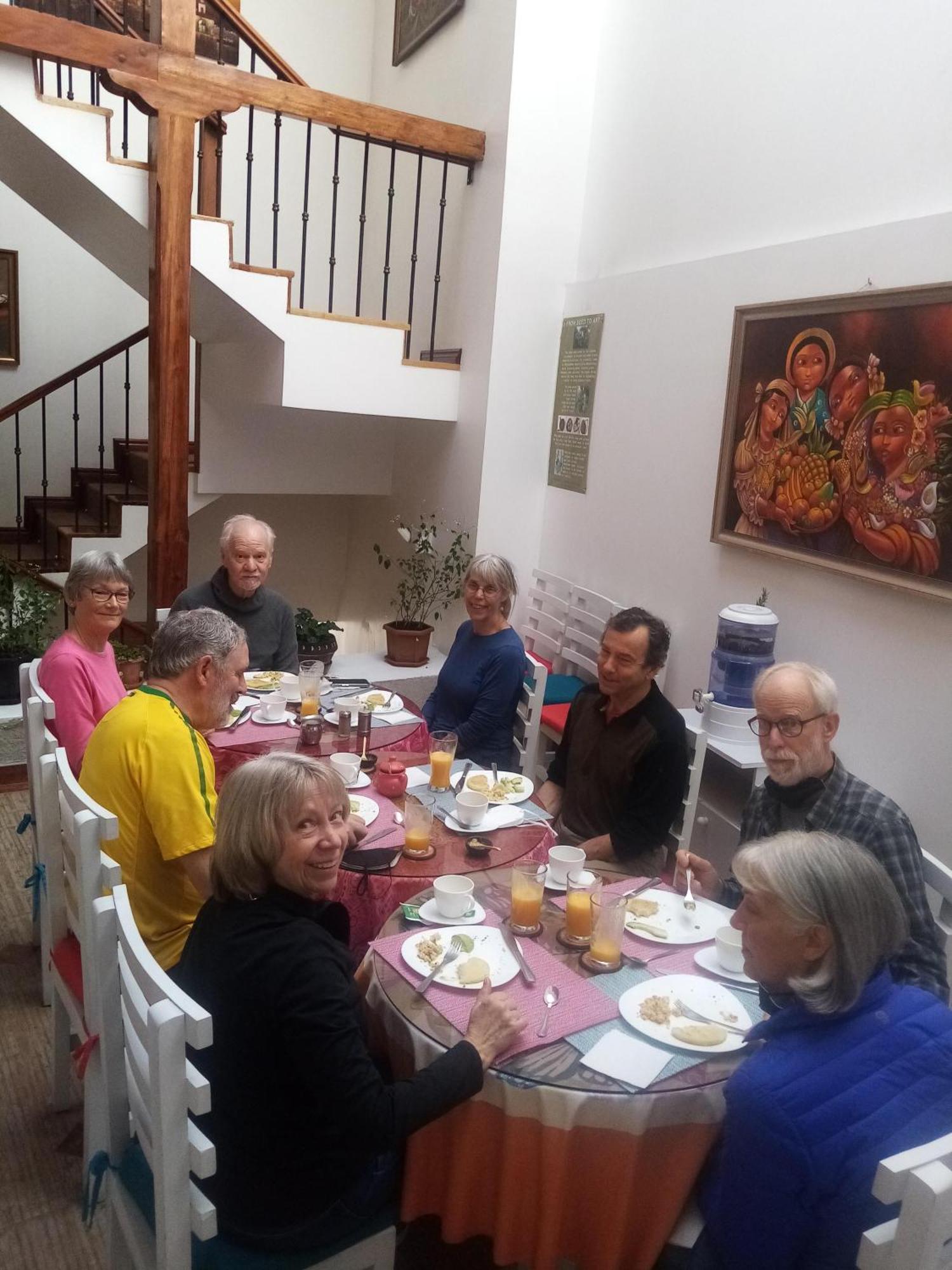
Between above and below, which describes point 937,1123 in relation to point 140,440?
below

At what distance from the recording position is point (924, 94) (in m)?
2.79

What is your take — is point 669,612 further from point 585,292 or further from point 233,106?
point 233,106

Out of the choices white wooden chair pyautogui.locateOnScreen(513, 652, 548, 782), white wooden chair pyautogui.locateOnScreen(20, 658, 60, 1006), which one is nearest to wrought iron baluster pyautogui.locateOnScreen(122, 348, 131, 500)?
white wooden chair pyautogui.locateOnScreen(513, 652, 548, 782)

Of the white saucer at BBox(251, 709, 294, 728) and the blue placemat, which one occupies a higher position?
the white saucer at BBox(251, 709, 294, 728)

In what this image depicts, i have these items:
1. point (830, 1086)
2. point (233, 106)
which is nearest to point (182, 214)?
point (233, 106)

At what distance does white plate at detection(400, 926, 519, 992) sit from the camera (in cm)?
168

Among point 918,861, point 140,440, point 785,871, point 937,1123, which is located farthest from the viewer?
point 140,440

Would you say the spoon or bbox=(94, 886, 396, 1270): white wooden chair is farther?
the spoon

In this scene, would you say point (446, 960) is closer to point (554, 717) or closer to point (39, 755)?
point (39, 755)

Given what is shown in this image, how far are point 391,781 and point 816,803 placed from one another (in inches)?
40.7

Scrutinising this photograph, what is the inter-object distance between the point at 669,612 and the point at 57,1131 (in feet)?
9.30

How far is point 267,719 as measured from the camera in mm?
2885

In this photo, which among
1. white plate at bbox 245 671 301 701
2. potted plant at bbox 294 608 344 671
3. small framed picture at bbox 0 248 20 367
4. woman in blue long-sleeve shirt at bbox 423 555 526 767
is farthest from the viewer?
small framed picture at bbox 0 248 20 367

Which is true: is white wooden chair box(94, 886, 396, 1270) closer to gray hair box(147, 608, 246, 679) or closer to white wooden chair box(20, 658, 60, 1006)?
gray hair box(147, 608, 246, 679)
